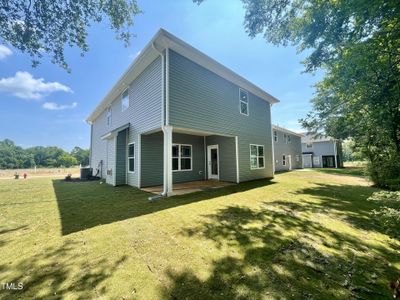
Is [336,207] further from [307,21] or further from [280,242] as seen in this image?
[307,21]

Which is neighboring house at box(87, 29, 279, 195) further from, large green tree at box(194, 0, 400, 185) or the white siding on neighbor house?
large green tree at box(194, 0, 400, 185)

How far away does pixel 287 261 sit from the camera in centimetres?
264

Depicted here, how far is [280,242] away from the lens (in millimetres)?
3248

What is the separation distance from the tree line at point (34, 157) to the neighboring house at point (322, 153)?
227 feet

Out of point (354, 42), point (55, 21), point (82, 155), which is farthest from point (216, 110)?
point (82, 155)

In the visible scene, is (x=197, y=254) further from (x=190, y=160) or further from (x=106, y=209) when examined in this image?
(x=190, y=160)

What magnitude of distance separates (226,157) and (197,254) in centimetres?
856

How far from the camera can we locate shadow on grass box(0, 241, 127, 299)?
1995 mm

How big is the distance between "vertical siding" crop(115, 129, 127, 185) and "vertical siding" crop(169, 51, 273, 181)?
4.81m

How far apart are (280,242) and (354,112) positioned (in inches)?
235

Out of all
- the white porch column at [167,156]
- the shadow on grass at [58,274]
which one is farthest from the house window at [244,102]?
the shadow on grass at [58,274]

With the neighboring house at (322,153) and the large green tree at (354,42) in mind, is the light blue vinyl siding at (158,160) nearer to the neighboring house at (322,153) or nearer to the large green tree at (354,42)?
the large green tree at (354,42)

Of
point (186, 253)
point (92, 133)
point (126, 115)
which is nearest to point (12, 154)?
point (92, 133)

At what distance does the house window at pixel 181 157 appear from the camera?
10641 mm
